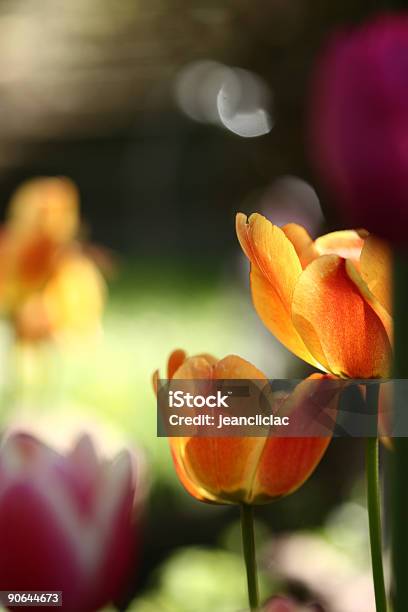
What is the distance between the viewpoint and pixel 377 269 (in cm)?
26

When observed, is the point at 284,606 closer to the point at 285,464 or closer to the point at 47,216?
the point at 285,464

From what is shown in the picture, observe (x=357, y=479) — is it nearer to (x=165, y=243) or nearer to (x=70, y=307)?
(x=70, y=307)

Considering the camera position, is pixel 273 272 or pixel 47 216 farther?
pixel 47 216

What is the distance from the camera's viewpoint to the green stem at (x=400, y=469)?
0.22 meters

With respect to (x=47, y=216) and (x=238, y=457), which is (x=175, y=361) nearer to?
(x=238, y=457)

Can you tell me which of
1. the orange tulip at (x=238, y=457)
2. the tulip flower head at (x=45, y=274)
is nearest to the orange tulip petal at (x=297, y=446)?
the orange tulip at (x=238, y=457)

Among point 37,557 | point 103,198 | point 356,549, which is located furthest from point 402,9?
point 103,198

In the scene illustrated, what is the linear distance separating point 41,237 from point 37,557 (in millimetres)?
698

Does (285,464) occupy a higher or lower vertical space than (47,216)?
lower

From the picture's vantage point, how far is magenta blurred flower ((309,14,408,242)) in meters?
0.20

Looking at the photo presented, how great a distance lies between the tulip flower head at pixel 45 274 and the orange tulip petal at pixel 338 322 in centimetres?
65

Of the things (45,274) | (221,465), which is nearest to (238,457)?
(221,465)

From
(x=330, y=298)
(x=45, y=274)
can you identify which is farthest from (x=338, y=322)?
(x=45, y=274)

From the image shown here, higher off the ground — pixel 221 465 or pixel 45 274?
pixel 45 274
